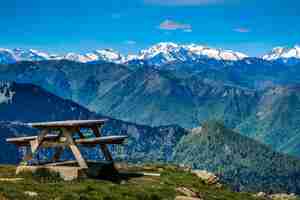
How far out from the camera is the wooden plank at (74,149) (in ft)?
125

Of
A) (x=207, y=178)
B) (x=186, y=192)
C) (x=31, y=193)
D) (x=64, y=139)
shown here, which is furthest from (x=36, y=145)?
(x=207, y=178)

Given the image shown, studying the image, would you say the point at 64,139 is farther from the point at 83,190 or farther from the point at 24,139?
the point at 83,190

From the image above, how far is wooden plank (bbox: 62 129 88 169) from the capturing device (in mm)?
38188

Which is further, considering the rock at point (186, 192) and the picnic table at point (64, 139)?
the picnic table at point (64, 139)

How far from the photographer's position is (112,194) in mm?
30516

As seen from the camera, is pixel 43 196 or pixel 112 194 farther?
pixel 112 194

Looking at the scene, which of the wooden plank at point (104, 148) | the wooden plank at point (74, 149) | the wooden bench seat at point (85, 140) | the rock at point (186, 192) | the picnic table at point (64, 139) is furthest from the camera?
the wooden plank at point (104, 148)

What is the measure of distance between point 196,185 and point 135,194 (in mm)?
15746

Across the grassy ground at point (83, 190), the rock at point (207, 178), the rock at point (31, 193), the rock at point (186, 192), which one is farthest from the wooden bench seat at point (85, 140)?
the rock at point (207, 178)

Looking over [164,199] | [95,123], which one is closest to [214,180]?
[95,123]

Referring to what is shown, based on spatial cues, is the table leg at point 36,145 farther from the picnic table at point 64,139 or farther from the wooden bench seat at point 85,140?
the wooden bench seat at point 85,140

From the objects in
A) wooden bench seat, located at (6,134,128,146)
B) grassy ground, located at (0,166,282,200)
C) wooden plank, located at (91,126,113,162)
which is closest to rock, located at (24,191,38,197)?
grassy ground, located at (0,166,282,200)

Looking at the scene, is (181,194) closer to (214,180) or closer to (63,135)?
(63,135)

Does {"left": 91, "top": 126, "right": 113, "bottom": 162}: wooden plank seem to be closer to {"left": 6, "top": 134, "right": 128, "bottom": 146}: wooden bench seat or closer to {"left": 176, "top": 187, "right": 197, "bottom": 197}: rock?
{"left": 6, "top": 134, "right": 128, "bottom": 146}: wooden bench seat
